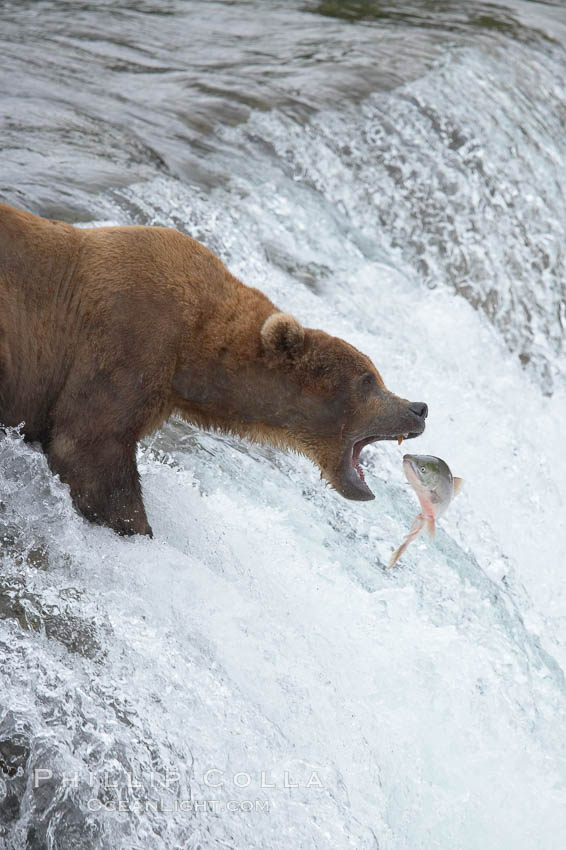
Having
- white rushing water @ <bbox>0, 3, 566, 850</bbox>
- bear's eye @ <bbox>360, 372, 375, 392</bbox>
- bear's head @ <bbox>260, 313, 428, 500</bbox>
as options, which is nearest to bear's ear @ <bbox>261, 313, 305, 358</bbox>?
bear's head @ <bbox>260, 313, 428, 500</bbox>

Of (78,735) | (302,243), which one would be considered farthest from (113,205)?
(78,735)

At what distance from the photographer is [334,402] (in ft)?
12.3

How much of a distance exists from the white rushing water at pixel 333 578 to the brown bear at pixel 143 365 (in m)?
0.19

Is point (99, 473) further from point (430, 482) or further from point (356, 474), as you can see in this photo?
point (430, 482)

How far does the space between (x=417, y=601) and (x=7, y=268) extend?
223 cm

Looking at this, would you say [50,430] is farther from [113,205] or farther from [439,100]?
[439,100]

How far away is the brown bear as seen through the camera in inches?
138

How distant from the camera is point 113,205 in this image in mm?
5617

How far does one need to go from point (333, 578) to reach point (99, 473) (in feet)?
4.00

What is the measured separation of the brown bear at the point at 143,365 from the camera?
3514 millimetres

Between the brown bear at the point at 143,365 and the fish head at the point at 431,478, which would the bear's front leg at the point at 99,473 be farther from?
the fish head at the point at 431,478

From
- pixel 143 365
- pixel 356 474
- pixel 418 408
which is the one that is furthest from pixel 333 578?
pixel 143 365

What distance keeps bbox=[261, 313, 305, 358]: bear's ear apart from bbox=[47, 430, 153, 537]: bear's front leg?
1.94 feet

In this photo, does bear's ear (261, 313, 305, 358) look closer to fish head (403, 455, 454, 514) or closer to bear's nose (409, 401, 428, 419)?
bear's nose (409, 401, 428, 419)
